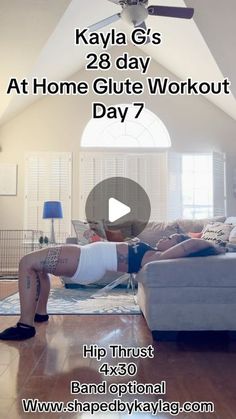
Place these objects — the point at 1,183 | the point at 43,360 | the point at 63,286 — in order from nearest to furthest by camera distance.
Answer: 1. the point at 43,360
2. the point at 63,286
3. the point at 1,183

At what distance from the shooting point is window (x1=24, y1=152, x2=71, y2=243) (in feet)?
22.1

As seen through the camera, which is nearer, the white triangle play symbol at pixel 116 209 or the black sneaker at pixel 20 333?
the black sneaker at pixel 20 333

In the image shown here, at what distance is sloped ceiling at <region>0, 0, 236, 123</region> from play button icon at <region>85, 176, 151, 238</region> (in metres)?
2.14

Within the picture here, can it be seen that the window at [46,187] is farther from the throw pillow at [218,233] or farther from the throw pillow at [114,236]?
the throw pillow at [218,233]

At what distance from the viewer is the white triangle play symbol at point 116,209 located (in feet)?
20.5

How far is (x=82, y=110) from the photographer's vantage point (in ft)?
22.9

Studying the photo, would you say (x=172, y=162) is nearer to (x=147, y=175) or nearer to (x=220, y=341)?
(x=147, y=175)

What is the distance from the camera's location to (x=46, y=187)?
680 cm

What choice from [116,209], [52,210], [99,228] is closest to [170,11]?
[99,228]

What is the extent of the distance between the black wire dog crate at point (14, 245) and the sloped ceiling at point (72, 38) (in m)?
2.13

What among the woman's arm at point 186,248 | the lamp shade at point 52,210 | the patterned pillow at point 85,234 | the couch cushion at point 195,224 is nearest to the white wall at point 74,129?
the lamp shade at point 52,210

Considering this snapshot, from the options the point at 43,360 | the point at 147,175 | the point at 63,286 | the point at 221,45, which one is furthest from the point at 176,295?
the point at 147,175

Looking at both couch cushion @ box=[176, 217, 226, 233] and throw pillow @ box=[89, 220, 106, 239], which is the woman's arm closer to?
throw pillow @ box=[89, 220, 106, 239]

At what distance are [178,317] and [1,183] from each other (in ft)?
17.3
